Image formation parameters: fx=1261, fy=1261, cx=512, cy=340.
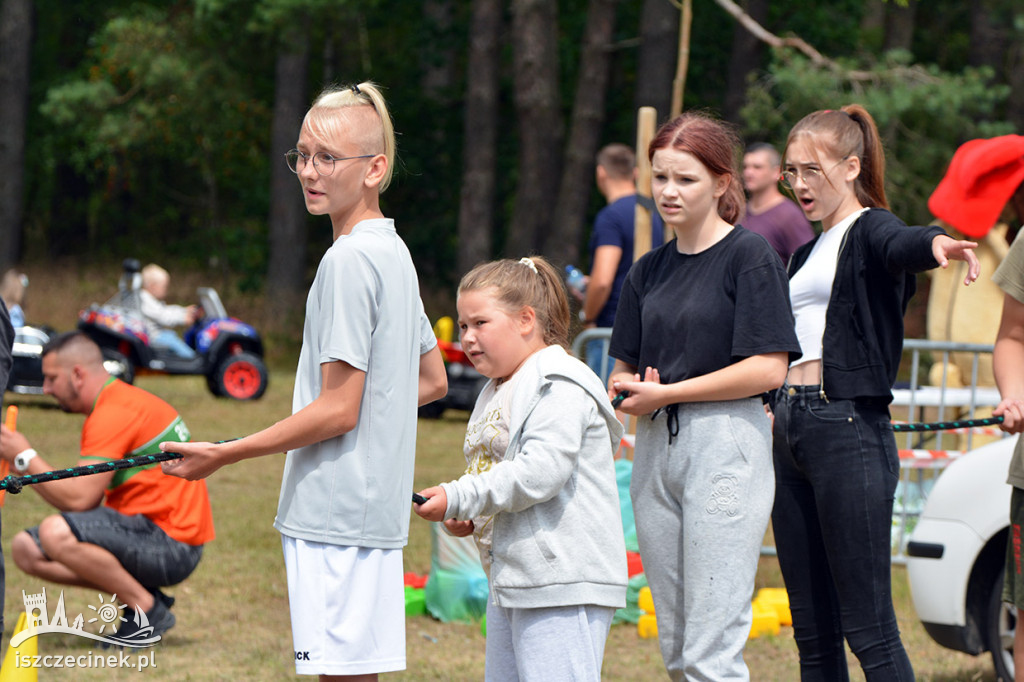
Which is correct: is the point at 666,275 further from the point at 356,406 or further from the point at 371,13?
the point at 371,13

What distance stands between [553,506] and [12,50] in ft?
73.9

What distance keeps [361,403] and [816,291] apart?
1.38m

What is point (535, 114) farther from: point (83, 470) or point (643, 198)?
point (83, 470)

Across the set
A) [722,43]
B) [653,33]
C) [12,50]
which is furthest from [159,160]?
[653,33]

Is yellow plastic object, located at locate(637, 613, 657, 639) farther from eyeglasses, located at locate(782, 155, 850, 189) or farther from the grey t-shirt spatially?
the grey t-shirt

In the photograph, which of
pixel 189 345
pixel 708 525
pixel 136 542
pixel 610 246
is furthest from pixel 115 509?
pixel 189 345

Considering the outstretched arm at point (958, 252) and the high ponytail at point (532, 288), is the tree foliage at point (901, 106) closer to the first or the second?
the outstretched arm at point (958, 252)

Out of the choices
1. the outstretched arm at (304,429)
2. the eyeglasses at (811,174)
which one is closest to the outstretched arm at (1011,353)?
the eyeglasses at (811,174)

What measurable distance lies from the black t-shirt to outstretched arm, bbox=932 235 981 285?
371 mm

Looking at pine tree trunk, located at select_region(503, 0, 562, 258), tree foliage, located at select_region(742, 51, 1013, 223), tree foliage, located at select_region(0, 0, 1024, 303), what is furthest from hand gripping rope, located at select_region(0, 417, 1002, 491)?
pine tree trunk, located at select_region(503, 0, 562, 258)

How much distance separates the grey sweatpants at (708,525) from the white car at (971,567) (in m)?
1.63

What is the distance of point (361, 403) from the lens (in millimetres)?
2777

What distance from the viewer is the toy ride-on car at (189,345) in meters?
13.1

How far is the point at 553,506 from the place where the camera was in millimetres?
2939
